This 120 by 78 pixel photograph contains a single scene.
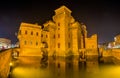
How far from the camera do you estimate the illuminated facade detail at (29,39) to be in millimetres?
38759

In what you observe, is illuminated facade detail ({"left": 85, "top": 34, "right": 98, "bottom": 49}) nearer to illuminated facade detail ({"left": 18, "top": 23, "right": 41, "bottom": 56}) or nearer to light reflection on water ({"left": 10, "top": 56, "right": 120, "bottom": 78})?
illuminated facade detail ({"left": 18, "top": 23, "right": 41, "bottom": 56})

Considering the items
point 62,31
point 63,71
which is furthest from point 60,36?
point 63,71

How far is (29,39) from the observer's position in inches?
1592

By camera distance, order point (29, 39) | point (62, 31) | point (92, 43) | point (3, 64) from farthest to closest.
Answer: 1. point (92, 43)
2. point (62, 31)
3. point (29, 39)
4. point (3, 64)

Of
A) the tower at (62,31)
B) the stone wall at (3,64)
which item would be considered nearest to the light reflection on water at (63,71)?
the stone wall at (3,64)

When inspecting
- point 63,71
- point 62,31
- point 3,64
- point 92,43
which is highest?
point 62,31

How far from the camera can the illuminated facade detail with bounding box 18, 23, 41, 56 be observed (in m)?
38.8

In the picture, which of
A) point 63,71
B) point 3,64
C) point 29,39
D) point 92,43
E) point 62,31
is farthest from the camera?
point 92,43

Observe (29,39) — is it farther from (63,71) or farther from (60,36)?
(63,71)

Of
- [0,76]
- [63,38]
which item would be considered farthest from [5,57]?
[63,38]

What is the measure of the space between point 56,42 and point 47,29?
635cm

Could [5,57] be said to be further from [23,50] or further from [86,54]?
[86,54]

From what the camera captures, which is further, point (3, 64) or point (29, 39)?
point (29, 39)

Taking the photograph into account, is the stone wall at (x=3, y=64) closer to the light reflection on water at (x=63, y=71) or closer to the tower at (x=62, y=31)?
the light reflection on water at (x=63, y=71)
